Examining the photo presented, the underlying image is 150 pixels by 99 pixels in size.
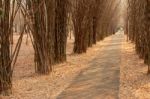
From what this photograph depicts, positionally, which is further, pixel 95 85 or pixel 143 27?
pixel 143 27

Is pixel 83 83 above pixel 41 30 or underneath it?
underneath

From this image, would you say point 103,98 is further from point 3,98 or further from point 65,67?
point 65,67

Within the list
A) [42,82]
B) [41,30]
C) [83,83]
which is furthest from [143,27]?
[42,82]

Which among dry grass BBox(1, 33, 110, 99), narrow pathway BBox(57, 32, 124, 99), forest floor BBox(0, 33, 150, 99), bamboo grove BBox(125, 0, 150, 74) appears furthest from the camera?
bamboo grove BBox(125, 0, 150, 74)

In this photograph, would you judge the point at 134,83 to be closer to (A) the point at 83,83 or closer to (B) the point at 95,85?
(B) the point at 95,85

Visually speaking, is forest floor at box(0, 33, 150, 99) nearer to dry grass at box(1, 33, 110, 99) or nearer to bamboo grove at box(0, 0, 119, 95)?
dry grass at box(1, 33, 110, 99)

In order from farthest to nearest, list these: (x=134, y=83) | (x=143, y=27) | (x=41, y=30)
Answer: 1. (x=143, y=27)
2. (x=41, y=30)
3. (x=134, y=83)

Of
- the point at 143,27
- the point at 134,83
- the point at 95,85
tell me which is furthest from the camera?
the point at 143,27

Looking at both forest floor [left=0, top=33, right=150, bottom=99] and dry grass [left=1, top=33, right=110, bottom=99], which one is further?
dry grass [left=1, top=33, right=110, bottom=99]

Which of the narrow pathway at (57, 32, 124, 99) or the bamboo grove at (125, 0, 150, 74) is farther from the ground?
the bamboo grove at (125, 0, 150, 74)

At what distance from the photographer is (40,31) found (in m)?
10.1

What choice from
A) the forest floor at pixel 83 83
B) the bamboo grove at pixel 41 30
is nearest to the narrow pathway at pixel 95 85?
the forest floor at pixel 83 83

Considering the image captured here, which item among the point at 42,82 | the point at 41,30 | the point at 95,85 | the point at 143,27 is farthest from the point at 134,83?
the point at 143,27

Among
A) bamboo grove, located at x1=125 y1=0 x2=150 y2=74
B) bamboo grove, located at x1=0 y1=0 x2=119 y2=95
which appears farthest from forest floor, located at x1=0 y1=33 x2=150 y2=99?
bamboo grove, located at x1=125 y1=0 x2=150 y2=74
